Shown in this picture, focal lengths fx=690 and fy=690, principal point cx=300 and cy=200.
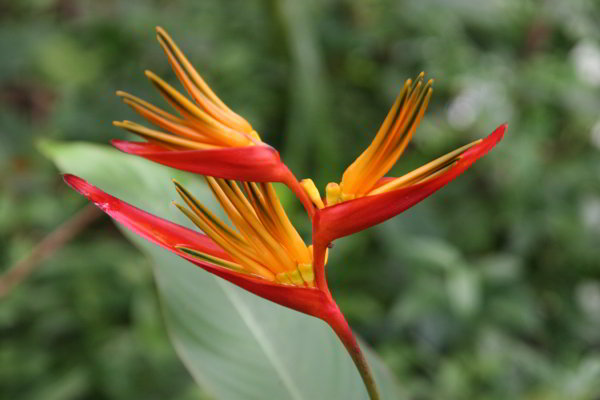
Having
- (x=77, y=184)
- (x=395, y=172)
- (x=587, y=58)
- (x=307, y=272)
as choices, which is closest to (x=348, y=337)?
(x=307, y=272)

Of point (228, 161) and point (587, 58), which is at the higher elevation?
point (228, 161)

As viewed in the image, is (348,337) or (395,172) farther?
(395,172)

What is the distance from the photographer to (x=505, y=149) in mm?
1369

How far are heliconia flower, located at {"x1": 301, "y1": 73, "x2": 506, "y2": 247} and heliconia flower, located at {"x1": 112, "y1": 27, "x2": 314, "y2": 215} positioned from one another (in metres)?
0.02

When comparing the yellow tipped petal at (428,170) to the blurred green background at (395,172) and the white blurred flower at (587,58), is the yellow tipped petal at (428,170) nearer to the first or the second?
the blurred green background at (395,172)

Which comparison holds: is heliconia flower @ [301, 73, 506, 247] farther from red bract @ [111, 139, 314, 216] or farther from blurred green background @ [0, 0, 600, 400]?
blurred green background @ [0, 0, 600, 400]

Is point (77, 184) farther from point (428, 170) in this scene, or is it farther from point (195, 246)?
point (428, 170)

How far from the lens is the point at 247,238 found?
36 cm

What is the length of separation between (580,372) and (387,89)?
2.59ft

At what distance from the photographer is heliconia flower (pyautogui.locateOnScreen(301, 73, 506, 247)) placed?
311 millimetres

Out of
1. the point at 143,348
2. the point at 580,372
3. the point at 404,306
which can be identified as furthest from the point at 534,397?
the point at 143,348

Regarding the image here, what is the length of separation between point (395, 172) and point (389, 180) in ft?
4.01

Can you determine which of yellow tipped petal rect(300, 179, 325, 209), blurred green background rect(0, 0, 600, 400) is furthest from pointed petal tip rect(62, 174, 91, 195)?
blurred green background rect(0, 0, 600, 400)

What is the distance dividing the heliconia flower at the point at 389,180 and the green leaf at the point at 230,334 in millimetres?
242
